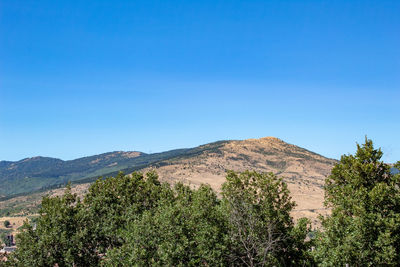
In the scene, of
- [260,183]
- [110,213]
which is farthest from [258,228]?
[110,213]

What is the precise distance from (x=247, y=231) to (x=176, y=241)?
6.50m

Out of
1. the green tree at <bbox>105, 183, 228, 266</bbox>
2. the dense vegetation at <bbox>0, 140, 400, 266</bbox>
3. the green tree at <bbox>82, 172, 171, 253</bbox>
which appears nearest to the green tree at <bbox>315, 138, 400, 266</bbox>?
the dense vegetation at <bbox>0, 140, 400, 266</bbox>

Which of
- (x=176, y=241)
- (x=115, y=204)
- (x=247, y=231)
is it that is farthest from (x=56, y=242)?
(x=247, y=231)

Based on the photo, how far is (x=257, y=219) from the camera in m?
31.8

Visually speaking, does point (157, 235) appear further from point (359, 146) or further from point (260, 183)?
point (359, 146)

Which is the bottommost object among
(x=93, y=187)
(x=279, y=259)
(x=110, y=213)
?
(x=279, y=259)

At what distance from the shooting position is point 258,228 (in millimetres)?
32375

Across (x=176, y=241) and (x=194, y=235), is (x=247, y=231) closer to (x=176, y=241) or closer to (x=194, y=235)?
(x=194, y=235)

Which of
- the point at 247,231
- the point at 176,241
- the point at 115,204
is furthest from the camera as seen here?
the point at 115,204

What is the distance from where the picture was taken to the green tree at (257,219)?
105ft

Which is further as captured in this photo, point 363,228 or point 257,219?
point 257,219

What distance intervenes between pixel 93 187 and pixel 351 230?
29.0 meters

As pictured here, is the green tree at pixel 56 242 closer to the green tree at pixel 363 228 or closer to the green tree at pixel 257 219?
the green tree at pixel 257 219

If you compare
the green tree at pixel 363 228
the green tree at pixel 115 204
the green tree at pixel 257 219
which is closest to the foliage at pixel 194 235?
the green tree at pixel 257 219
